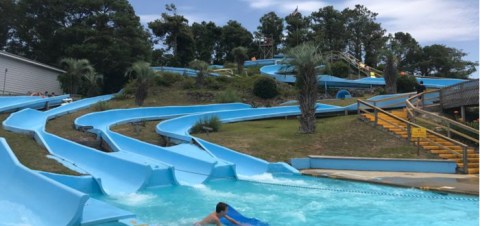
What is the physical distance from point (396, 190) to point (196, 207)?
15.8ft

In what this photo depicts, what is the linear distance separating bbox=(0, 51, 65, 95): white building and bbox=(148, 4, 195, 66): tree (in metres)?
16.6

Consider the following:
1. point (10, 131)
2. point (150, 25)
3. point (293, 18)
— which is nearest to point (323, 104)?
point (10, 131)

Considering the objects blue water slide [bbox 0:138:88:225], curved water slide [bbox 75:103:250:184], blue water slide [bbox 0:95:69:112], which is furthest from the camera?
blue water slide [bbox 0:95:69:112]

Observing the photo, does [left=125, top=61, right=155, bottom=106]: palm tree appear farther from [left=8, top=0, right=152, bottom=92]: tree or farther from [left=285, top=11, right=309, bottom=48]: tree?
[left=285, top=11, right=309, bottom=48]: tree

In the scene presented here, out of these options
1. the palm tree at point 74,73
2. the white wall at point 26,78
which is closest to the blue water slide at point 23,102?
the palm tree at point 74,73

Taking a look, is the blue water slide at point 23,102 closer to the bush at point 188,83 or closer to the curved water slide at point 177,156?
the curved water slide at point 177,156

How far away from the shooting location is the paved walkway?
32.4 feet

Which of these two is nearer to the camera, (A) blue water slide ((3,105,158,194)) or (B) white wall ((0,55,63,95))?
(A) blue water slide ((3,105,158,194))

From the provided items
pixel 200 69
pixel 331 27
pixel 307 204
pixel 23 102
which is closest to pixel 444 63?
pixel 331 27

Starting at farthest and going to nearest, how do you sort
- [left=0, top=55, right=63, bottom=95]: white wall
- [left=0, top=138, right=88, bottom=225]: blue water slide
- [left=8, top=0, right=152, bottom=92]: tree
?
[left=8, top=0, right=152, bottom=92]: tree → [left=0, top=55, right=63, bottom=95]: white wall → [left=0, top=138, right=88, bottom=225]: blue water slide

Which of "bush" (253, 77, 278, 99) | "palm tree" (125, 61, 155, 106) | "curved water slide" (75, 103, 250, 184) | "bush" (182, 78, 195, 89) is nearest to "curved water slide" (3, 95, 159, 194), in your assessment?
"curved water slide" (75, 103, 250, 184)

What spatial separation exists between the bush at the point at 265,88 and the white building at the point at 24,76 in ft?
54.7

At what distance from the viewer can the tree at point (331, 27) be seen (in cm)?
6103

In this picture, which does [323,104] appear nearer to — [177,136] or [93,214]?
[177,136]
